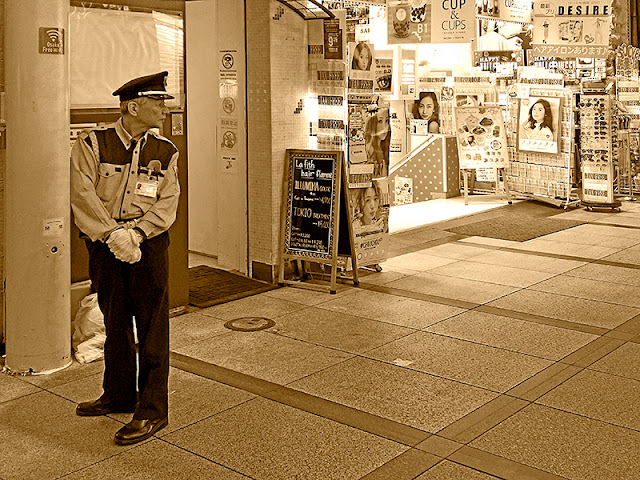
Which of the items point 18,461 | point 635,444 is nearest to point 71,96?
point 18,461

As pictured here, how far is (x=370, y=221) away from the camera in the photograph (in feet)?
26.2

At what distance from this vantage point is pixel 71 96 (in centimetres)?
587

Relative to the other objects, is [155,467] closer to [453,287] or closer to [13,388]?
[13,388]

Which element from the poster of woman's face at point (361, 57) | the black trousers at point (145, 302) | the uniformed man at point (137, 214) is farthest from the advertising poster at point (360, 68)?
the black trousers at point (145, 302)

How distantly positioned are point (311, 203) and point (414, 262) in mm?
1728

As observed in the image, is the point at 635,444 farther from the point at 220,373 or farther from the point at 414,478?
the point at 220,373

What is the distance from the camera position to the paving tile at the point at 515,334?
5.78 metres

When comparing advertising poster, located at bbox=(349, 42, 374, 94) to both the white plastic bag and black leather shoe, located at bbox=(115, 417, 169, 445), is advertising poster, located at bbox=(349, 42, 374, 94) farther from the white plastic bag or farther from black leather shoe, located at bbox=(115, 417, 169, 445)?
black leather shoe, located at bbox=(115, 417, 169, 445)

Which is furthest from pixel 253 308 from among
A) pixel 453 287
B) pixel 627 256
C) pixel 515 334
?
pixel 627 256

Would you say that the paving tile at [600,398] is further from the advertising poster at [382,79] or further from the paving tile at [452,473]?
the advertising poster at [382,79]

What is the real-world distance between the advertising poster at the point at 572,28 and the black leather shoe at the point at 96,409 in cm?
948

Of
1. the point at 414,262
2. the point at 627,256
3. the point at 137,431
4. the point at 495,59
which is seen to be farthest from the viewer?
the point at 495,59

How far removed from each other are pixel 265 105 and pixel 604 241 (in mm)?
4688

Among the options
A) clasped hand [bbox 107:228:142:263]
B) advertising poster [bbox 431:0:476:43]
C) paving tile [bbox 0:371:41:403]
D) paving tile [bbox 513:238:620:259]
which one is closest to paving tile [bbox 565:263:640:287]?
paving tile [bbox 513:238:620:259]
